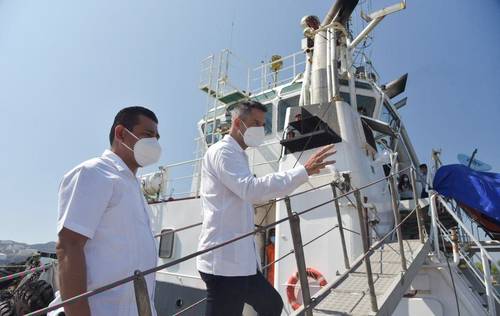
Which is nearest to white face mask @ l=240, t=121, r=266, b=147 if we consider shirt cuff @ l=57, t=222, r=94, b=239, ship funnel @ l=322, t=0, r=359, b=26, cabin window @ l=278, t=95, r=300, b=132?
shirt cuff @ l=57, t=222, r=94, b=239

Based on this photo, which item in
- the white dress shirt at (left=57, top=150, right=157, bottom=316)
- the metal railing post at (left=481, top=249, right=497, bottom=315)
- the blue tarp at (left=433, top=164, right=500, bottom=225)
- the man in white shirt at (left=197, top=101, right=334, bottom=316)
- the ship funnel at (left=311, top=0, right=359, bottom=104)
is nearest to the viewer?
the white dress shirt at (left=57, top=150, right=157, bottom=316)

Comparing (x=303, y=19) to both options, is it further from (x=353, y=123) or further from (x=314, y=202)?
(x=314, y=202)

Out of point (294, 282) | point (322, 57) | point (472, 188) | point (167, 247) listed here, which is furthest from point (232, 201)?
point (167, 247)

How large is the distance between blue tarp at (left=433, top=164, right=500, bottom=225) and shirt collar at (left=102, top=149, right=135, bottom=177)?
5406mm

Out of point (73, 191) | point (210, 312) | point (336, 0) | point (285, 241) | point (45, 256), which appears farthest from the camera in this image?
point (45, 256)

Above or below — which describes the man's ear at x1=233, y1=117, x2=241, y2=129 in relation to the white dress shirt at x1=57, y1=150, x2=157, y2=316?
above

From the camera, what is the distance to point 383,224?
5227mm

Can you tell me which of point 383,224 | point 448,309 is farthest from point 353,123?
point 448,309

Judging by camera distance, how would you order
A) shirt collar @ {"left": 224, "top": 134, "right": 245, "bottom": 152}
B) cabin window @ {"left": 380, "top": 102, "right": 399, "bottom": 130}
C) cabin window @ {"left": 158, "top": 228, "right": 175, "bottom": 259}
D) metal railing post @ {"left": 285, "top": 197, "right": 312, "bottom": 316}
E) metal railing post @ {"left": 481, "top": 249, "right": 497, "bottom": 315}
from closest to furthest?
metal railing post @ {"left": 285, "top": 197, "right": 312, "bottom": 316} → shirt collar @ {"left": 224, "top": 134, "right": 245, "bottom": 152} → metal railing post @ {"left": 481, "top": 249, "right": 497, "bottom": 315} → cabin window @ {"left": 158, "top": 228, "right": 175, "bottom": 259} → cabin window @ {"left": 380, "top": 102, "right": 399, "bottom": 130}

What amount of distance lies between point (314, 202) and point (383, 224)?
1343 mm

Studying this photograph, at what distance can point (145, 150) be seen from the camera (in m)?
1.61

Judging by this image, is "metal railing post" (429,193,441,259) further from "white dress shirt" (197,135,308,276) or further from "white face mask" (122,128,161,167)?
"white face mask" (122,128,161,167)

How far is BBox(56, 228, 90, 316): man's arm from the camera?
3.61 feet

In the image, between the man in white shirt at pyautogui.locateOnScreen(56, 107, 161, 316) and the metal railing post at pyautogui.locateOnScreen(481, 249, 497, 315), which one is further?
the metal railing post at pyautogui.locateOnScreen(481, 249, 497, 315)
